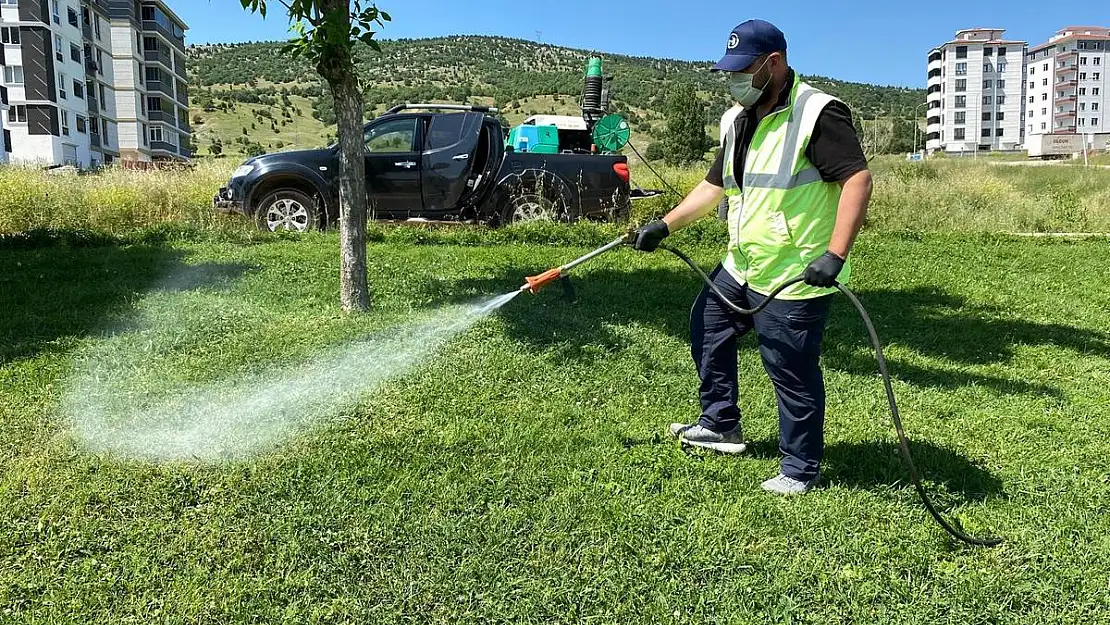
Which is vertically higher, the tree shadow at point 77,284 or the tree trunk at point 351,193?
the tree trunk at point 351,193

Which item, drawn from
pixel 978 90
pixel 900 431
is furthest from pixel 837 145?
pixel 978 90

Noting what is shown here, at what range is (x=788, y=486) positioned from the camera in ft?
11.3

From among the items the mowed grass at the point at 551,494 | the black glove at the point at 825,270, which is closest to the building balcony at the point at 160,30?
the mowed grass at the point at 551,494

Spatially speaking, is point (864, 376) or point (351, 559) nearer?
point (351, 559)

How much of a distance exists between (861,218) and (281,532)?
2481 mm

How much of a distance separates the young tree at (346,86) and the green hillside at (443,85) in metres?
56.9

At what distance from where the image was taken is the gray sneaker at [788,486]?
3.44 m

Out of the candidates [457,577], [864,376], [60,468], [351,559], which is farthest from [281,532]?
[864,376]

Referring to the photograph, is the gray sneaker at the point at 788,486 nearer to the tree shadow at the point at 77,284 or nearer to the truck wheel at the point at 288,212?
the tree shadow at the point at 77,284

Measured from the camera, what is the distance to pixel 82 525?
309 centimetres

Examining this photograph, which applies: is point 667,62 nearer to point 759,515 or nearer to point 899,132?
point 899,132

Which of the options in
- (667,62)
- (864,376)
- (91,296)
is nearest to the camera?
(864,376)

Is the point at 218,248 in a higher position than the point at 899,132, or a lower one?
lower

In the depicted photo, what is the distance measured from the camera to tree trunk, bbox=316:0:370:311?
5.90m
